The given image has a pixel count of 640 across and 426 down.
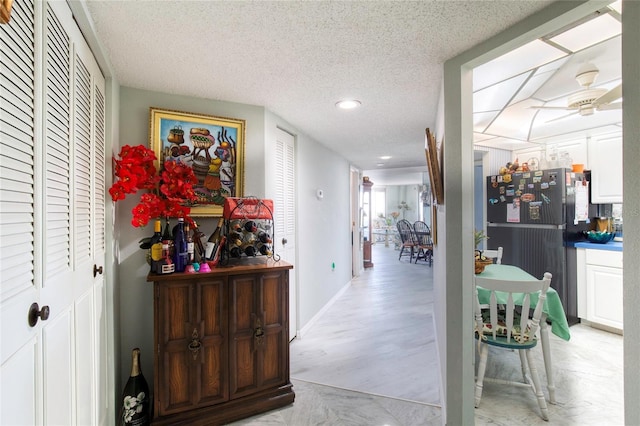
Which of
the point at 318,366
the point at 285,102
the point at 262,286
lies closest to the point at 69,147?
the point at 262,286

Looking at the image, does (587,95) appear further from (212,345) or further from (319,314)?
(319,314)

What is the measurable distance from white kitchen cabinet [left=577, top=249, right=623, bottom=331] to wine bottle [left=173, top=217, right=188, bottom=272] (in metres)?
3.79

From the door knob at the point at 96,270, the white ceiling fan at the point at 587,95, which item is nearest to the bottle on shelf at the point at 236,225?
the door knob at the point at 96,270

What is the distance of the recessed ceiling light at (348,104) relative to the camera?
7.34ft

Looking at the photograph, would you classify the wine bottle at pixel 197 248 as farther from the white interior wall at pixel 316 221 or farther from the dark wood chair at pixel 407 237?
the dark wood chair at pixel 407 237

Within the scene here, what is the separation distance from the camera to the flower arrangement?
5.47ft

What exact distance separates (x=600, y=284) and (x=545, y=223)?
29.3 inches

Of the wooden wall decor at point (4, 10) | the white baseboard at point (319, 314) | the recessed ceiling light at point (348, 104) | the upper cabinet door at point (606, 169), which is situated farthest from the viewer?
the upper cabinet door at point (606, 169)

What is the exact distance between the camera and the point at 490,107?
2.65 m

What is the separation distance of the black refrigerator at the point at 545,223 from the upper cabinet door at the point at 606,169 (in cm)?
14

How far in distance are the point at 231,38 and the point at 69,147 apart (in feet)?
2.71

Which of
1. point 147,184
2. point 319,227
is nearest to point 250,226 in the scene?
point 147,184

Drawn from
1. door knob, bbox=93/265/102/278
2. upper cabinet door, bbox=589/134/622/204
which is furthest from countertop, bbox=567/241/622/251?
door knob, bbox=93/265/102/278

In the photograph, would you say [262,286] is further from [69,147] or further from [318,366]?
[69,147]
